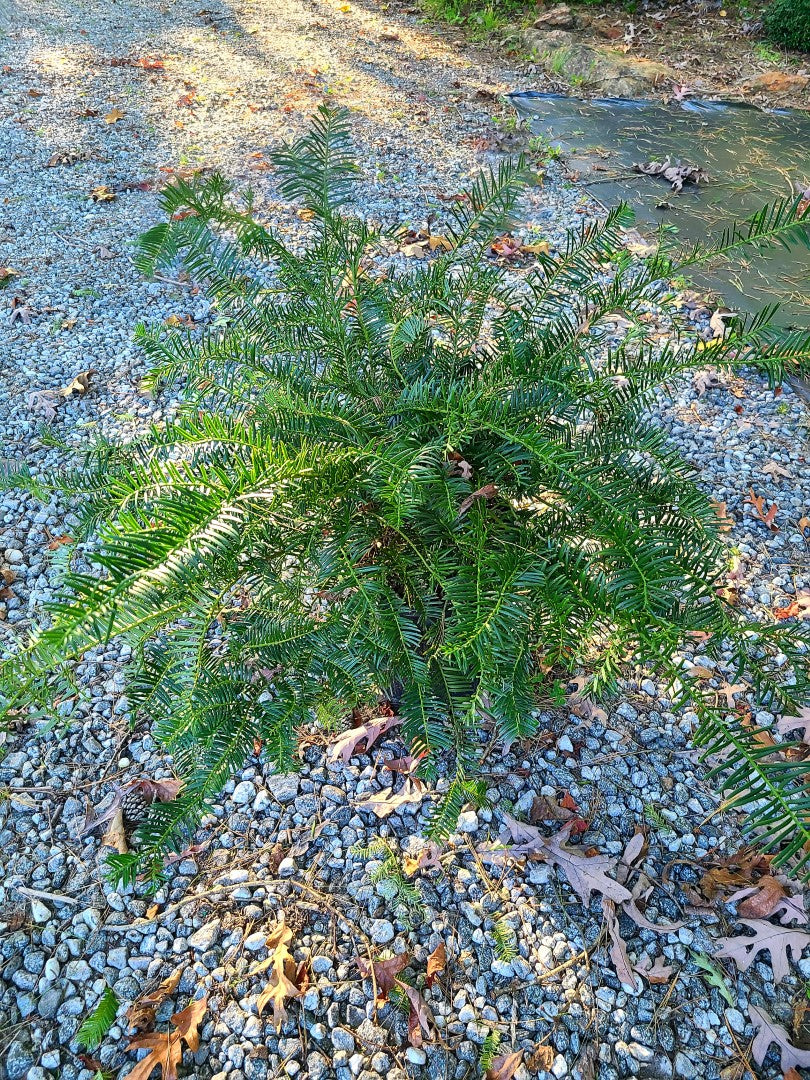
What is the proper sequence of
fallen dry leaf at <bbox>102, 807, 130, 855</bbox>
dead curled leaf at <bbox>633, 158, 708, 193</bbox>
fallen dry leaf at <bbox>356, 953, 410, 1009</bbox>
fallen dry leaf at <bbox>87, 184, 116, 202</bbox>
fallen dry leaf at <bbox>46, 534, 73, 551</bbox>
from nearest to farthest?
fallen dry leaf at <bbox>356, 953, 410, 1009</bbox> < fallen dry leaf at <bbox>102, 807, 130, 855</bbox> < fallen dry leaf at <bbox>46, 534, 73, 551</bbox> < fallen dry leaf at <bbox>87, 184, 116, 202</bbox> < dead curled leaf at <bbox>633, 158, 708, 193</bbox>

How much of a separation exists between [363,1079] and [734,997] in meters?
0.88

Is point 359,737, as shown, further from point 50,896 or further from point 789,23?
point 789,23

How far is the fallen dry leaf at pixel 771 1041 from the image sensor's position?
153cm

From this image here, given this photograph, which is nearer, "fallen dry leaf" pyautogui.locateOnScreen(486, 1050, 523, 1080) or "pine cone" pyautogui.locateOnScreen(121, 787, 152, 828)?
"fallen dry leaf" pyautogui.locateOnScreen(486, 1050, 523, 1080)

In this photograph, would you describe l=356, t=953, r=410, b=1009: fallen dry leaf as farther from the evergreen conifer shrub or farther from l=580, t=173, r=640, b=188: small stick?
the evergreen conifer shrub

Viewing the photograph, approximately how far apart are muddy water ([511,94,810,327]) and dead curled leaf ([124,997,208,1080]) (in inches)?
156

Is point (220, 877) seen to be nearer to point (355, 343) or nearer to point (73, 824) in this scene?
point (73, 824)

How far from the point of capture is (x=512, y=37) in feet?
23.5

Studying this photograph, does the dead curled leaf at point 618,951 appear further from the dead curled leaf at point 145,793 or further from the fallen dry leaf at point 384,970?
the dead curled leaf at point 145,793

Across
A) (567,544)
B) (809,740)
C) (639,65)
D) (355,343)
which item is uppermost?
(639,65)

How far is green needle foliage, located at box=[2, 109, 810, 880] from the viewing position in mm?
1372

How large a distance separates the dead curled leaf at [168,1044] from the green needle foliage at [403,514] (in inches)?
14.0

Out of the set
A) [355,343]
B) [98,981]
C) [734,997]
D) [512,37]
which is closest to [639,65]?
[512,37]

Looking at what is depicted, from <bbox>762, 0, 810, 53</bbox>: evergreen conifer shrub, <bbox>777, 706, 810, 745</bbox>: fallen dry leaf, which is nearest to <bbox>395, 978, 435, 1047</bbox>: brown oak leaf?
<bbox>777, 706, 810, 745</bbox>: fallen dry leaf
